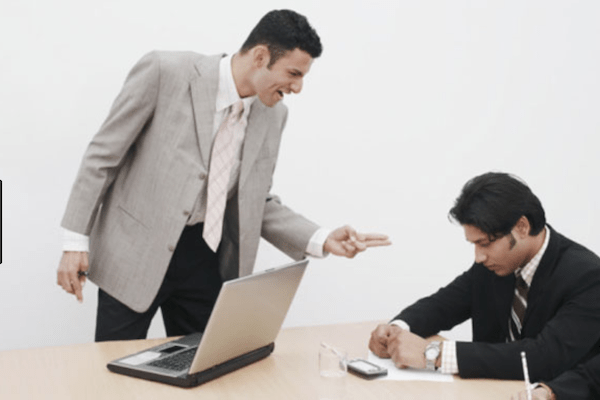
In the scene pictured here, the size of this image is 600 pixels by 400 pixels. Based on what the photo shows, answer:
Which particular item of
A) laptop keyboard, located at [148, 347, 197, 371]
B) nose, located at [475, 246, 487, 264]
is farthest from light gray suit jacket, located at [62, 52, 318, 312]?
nose, located at [475, 246, 487, 264]

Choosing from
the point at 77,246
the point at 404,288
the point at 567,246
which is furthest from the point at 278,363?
the point at 404,288

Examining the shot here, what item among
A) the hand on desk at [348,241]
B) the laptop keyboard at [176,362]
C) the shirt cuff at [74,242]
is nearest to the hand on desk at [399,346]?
the hand on desk at [348,241]

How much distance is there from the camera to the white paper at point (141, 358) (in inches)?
65.4

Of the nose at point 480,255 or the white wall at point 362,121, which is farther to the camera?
the white wall at point 362,121

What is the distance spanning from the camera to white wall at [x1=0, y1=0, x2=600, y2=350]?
271 cm

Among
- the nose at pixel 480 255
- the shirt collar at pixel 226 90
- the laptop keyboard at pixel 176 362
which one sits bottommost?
the laptop keyboard at pixel 176 362

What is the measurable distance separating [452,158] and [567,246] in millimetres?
1554

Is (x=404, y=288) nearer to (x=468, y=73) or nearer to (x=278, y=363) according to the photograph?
(x=468, y=73)

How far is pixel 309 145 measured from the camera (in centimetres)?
314

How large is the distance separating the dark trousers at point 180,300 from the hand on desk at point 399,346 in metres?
0.61

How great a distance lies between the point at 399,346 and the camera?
179 cm

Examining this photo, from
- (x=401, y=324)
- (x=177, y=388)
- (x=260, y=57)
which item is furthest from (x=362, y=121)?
(x=177, y=388)

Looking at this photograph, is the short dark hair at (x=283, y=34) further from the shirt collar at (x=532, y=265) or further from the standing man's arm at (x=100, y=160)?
the shirt collar at (x=532, y=265)

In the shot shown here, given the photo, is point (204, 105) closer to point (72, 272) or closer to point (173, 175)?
point (173, 175)
